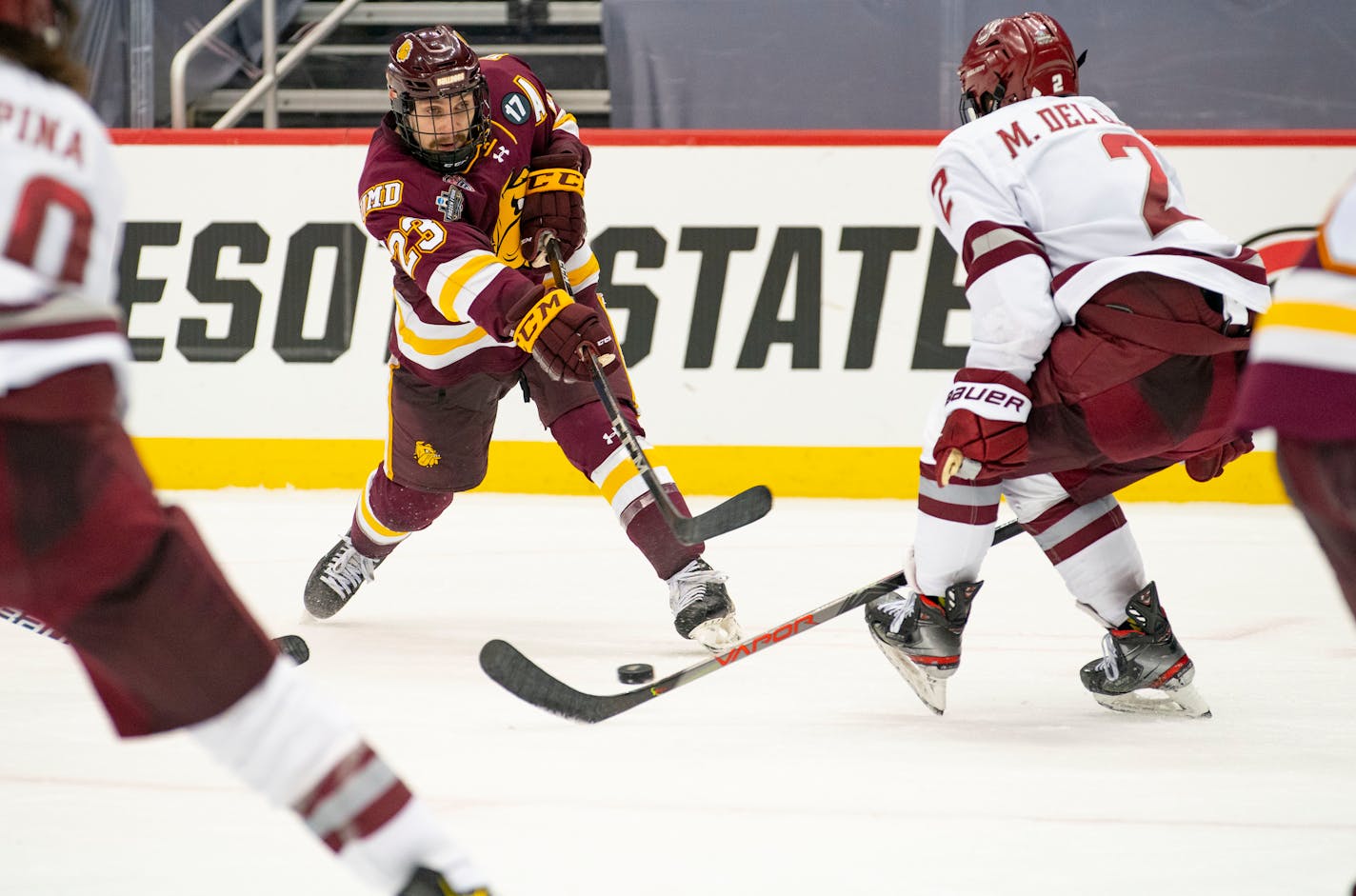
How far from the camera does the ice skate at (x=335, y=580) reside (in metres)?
2.97

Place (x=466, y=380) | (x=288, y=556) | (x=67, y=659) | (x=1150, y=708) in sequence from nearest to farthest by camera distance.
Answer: (x=1150, y=708) < (x=67, y=659) < (x=466, y=380) < (x=288, y=556)

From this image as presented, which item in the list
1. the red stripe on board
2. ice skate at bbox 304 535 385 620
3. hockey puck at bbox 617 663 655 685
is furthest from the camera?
the red stripe on board

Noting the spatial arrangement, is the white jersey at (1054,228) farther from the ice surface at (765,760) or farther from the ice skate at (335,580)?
the ice skate at (335,580)

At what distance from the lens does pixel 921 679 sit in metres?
2.20

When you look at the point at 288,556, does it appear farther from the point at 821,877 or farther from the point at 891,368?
the point at 821,877

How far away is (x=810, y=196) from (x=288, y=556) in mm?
1765

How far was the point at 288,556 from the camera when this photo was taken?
3.63m

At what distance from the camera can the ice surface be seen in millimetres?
1562

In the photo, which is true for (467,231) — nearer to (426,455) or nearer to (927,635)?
(426,455)

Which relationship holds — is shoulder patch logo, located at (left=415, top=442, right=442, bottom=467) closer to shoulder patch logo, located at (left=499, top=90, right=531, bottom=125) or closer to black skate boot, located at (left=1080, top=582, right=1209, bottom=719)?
shoulder patch logo, located at (left=499, top=90, right=531, bottom=125)

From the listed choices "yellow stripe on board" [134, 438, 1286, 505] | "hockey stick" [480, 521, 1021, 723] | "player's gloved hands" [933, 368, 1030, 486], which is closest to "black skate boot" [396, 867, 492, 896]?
"hockey stick" [480, 521, 1021, 723]

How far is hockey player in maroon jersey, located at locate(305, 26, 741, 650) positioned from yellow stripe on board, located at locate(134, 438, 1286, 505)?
58.6 inches

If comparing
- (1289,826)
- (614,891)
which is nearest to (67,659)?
(614,891)

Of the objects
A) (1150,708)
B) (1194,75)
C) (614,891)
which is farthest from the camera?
(1194,75)
